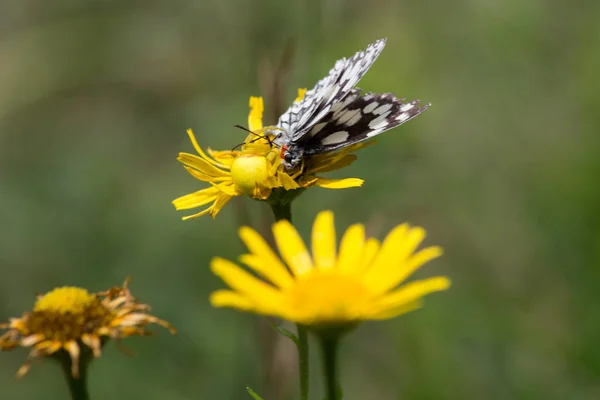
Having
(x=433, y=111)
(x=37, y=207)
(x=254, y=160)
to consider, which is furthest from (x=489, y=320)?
(x=37, y=207)

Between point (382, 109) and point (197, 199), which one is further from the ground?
point (382, 109)

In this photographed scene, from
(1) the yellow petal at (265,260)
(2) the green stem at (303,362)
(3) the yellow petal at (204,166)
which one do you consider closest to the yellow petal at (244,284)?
(1) the yellow petal at (265,260)

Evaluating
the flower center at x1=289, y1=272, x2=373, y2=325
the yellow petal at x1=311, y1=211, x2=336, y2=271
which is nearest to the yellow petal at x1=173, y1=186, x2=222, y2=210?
the yellow petal at x1=311, y1=211, x2=336, y2=271

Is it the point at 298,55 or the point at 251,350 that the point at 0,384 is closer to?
the point at 251,350

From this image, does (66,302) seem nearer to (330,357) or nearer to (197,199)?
(197,199)


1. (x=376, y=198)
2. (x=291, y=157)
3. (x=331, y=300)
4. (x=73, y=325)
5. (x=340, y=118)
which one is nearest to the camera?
(x=331, y=300)

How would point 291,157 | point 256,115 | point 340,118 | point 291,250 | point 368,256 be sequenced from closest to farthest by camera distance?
point 368,256 → point 291,250 → point 291,157 → point 340,118 → point 256,115

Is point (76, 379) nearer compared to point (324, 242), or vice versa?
point (324, 242)

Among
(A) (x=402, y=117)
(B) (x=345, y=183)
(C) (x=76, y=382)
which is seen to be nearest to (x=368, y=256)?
(B) (x=345, y=183)
